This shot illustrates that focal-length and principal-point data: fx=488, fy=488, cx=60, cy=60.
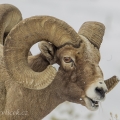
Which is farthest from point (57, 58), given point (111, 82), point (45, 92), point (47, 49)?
point (111, 82)

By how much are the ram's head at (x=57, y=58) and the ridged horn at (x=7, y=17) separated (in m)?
2.72

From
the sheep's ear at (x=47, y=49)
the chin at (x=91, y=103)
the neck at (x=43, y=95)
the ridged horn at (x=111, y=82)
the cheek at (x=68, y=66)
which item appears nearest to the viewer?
the chin at (x=91, y=103)

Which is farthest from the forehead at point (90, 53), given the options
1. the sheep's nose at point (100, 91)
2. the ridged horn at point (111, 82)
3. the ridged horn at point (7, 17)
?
the ridged horn at point (7, 17)

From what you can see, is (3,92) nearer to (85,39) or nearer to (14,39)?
(14,39)

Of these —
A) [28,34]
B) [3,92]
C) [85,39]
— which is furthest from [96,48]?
[3,92]

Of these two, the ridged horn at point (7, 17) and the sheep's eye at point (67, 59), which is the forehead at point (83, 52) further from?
the ridged horn at point (7, 17)

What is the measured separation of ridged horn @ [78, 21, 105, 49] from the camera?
9043mm

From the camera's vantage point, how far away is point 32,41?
28.6 feet

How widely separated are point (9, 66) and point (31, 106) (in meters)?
0.93

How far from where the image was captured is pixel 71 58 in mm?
8398

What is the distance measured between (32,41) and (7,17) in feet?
9.75

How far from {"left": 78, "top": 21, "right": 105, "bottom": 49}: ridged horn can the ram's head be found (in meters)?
0.24

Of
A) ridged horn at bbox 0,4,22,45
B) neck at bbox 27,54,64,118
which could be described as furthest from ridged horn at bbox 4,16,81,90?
ridged horn at bbox 0,4,22,45

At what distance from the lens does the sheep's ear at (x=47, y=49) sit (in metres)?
8.66
